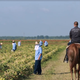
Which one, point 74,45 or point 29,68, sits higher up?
point 74,45

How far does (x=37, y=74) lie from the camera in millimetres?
12383

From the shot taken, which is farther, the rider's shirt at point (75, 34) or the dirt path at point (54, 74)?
the dirt path at point (54, 74)

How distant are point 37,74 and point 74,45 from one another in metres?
3.86

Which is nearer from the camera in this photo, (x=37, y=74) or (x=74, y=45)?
(x=74, y=45)

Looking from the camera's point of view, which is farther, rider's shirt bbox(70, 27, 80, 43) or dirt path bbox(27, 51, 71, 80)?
dirt path bbox(27, 51, 71, 80)

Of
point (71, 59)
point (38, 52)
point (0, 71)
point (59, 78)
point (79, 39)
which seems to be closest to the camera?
point (71, 59)

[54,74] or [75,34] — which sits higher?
[75,34]

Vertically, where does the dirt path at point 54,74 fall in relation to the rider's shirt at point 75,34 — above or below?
below

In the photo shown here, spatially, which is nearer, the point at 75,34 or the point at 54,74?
the point at 75,34

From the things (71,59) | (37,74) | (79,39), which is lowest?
(37,74)

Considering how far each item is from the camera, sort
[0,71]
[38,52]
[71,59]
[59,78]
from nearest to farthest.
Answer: [71,59]
[59,78]
[38,52]
[0,71]

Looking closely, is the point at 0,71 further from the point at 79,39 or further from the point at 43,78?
the point at 79,39

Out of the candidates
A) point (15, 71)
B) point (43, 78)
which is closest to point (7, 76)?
point (15, 71)

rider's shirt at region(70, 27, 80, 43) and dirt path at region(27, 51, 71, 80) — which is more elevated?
rider's shirt at region(70, 27, 80, 43)
